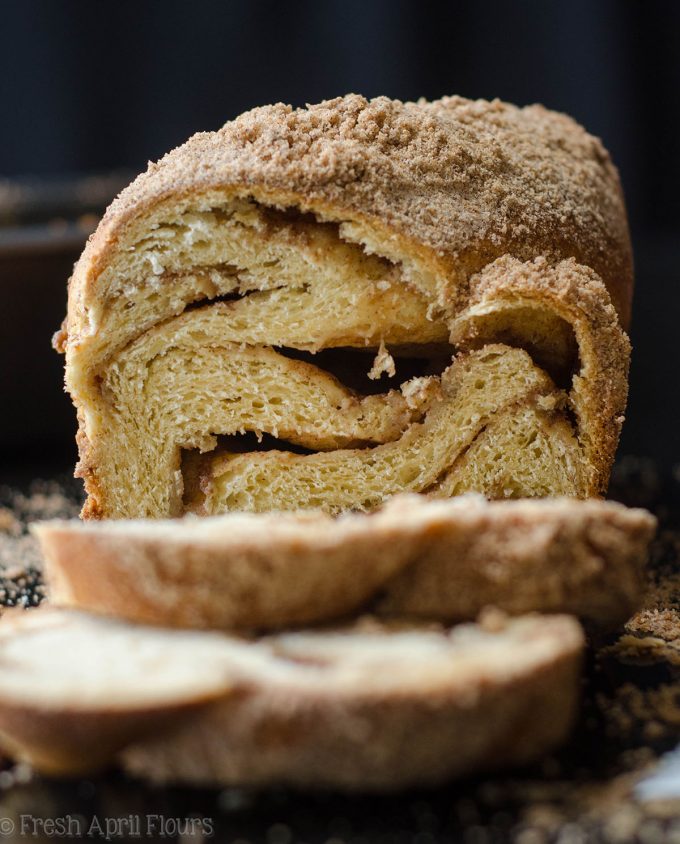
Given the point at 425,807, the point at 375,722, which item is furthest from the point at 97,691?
the point at 425,807

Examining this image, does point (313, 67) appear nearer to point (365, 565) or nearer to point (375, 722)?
point (365, 565)

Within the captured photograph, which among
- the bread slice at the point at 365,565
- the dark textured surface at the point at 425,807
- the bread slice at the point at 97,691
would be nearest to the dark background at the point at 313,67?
the bread slice at the point at 365,565

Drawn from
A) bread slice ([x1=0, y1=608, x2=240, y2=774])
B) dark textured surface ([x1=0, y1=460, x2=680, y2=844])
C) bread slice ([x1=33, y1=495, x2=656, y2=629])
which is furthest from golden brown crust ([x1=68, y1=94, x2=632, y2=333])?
dark textured surface ([x1=0, y1=460, x2=680, y2=844])

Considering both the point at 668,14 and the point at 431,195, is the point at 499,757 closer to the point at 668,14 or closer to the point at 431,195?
the point at 431,195

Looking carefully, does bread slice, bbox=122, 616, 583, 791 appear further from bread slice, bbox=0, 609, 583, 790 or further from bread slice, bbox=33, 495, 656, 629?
bread slice, bbox=33, 495, 656, 629

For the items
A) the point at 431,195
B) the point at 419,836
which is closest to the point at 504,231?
the point at 431,195

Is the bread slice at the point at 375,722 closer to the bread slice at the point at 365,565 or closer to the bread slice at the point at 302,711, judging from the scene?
the bread slice at the point at 302,711
